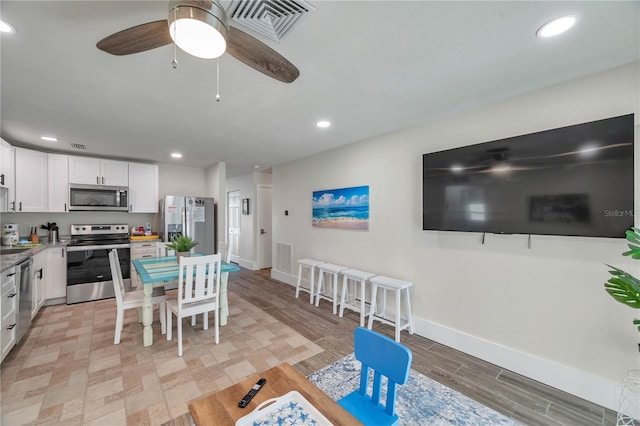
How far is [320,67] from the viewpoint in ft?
6.19

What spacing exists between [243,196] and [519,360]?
6211 mm

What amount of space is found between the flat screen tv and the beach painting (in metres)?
1.11

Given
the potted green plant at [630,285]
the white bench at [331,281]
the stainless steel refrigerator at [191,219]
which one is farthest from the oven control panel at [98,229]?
the potted green plant at [630,285]

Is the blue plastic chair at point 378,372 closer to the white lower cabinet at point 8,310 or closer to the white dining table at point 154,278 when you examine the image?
the white dining table at point 154,278

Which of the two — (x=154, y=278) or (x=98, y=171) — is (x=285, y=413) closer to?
(x=154, y=278)

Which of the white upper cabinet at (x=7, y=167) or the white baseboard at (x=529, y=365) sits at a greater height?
the white upper cabinet at (x=7, y=167)

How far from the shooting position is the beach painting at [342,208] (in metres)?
3.80

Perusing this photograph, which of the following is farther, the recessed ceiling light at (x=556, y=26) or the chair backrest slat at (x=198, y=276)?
the chair backrest slat at (x=198, y=276)

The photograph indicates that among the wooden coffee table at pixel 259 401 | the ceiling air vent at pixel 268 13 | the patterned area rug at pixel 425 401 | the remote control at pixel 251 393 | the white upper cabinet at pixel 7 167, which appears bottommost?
the patterned area rug at pixel 425 401

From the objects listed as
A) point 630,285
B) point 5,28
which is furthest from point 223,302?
point 630,285

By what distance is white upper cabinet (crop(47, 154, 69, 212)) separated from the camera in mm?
4184

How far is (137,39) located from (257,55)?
0.57 metres

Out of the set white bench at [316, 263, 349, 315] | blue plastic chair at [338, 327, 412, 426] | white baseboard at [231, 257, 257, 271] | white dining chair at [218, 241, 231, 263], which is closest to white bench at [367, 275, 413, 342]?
white bench at [316, 263, 349, 315]

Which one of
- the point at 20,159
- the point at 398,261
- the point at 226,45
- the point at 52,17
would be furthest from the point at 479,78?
the point at 20,159
